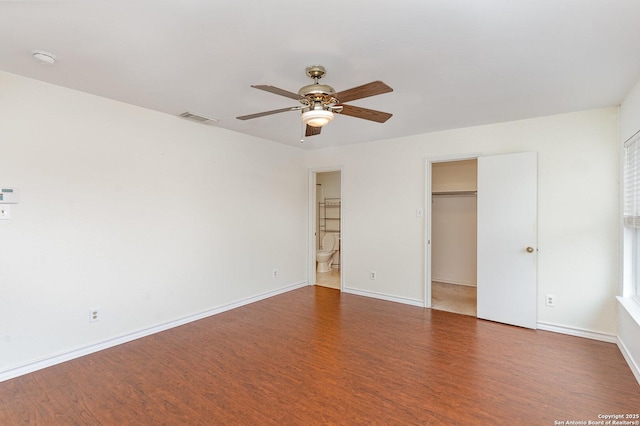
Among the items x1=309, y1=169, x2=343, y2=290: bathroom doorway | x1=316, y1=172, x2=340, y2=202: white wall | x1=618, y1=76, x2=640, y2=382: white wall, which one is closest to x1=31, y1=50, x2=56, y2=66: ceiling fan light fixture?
x1=618, y1=76, x2=640, y2=382: white wall

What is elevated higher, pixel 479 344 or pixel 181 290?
pixel 181 290

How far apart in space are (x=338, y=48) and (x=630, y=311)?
323 centimetres

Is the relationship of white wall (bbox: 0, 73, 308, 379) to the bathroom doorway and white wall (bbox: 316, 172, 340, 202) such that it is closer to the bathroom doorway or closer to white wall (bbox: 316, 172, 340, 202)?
the bathroom doorway

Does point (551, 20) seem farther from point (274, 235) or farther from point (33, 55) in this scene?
point (274, 235)

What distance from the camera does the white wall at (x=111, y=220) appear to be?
254cm

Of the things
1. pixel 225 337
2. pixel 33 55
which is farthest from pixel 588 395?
pixel 33 55

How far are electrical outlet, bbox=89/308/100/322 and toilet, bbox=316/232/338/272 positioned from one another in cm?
409

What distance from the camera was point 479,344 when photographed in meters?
3.13

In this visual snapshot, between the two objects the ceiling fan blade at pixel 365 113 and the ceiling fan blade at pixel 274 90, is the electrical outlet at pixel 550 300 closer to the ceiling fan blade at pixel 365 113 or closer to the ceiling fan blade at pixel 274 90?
the ceiling fan blade at pixel 365 113

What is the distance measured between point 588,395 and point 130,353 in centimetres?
380

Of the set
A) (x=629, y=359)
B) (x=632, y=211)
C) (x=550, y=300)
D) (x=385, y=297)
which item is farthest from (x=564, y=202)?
(x=385, y=297)

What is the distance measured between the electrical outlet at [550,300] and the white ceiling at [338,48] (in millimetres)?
2060

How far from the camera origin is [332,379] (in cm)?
248

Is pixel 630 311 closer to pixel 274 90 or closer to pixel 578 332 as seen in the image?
pixel 578 332
